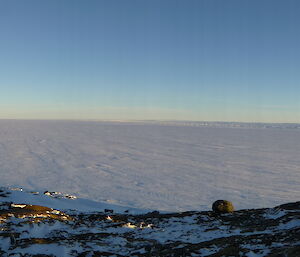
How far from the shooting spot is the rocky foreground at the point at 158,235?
33.4 feet

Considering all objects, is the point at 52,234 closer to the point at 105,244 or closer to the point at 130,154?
the point at 105,244

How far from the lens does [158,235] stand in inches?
524

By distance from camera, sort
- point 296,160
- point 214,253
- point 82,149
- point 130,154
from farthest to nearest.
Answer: point 82,149 < point 130,154 < point 296,160 < point 214,253

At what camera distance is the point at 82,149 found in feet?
234

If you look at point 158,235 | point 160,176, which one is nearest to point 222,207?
point 158,235

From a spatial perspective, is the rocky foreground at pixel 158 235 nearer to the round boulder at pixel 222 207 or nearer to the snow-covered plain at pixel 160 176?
the round boulder at pixel 222 207

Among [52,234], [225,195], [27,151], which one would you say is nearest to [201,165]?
[225,195]

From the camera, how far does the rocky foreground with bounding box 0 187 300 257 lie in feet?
33.4

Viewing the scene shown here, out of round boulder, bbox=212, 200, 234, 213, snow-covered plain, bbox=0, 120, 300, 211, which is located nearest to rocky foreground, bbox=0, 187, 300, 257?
round boulder, bbox=212, 200, 234, 213

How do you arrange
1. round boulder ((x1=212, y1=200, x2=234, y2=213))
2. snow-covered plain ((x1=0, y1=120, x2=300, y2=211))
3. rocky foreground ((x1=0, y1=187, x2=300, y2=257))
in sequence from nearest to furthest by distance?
rocky foreground ((x1=0, y1=187, x2=300, y2=257))
round boulder ((x1=212, y1=200, x2=234, y2=213))
snow-covered plain ((x1=0, y1=120, x2=300, y2=211))

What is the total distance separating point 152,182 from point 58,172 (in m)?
14.8

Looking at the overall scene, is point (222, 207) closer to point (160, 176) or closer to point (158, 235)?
point (158, 235)

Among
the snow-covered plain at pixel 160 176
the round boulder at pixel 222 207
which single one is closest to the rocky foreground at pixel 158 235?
the round boulder at pixel 222 207

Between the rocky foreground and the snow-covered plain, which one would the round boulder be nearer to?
the rocky foreground
